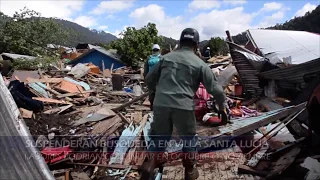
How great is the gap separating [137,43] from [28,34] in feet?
26.4

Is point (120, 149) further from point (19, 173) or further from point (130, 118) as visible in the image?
point (19, 173)

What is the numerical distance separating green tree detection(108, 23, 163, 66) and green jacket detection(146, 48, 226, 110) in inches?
719

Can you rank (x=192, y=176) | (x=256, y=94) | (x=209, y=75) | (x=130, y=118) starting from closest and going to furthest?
(x=209, y=75), (x=192, y=176), (x=130, y=118), (x=256, y=94)

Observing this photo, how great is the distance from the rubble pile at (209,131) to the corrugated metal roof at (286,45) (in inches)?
9.9

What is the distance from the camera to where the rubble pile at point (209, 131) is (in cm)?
443

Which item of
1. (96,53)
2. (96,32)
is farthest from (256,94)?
(96,32)

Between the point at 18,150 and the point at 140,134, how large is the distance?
3220 millimetres

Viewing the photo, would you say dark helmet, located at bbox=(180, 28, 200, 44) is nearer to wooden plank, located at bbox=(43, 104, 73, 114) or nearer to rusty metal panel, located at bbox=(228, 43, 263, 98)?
wooden plank, located at bbox=(43, 104, 73, 114)

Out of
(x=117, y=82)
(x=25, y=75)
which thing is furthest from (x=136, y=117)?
(x=25, y=75)

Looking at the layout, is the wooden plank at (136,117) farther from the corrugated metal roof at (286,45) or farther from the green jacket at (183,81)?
the corrugated metal roof at (286,45)

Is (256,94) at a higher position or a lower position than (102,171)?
higher

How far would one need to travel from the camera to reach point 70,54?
97.0 ft

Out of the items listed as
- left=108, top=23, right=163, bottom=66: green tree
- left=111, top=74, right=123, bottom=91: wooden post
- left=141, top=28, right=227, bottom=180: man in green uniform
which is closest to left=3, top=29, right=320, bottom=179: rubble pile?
left=141, top=28, right=227, bottom=180: man in green uniform

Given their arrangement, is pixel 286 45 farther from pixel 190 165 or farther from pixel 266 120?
pixel 190 165
